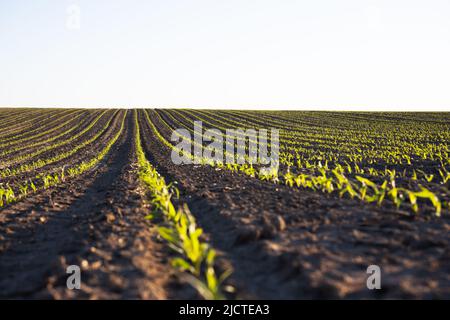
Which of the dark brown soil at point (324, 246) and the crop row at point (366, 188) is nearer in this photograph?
the dark brown soil at point (324, 246)

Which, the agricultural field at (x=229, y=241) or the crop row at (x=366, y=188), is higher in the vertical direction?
the crop row at (x=366, y=188)

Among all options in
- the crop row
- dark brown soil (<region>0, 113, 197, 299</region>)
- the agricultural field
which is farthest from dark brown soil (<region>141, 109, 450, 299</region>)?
dark brown soil (<region>0, 113, 197, 299</region>)

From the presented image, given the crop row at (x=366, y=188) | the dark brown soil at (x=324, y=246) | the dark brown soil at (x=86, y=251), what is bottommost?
the dark brown soil at (x=86, y=251)

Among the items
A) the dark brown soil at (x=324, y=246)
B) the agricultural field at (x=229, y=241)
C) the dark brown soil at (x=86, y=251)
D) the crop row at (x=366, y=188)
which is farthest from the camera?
the crop row at (x=366, y=188)

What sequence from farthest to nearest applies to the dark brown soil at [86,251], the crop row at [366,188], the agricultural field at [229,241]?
the crop row at [366,188]
the dark brown soil at [86,251]
the agricultural field at [229,241]

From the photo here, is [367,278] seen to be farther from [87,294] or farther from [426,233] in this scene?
[87,294]

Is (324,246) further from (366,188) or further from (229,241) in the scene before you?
(366,188)

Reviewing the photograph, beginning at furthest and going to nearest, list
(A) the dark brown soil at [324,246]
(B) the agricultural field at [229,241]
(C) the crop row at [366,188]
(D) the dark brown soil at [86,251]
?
(C) the crop row at [366,188] < (D) the dark brown soil at [86,251] < (B) the agricultural field at [229,241] < (A) the dark brown soil at [324,246]

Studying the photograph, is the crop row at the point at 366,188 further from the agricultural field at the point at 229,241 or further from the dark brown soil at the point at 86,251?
the dark brown soil at the point at 86,251

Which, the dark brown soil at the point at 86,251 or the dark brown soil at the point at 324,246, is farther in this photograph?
the dark brown soil at the point at 86,251

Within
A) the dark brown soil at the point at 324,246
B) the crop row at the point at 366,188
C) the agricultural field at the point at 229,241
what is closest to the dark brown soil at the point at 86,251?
the agricultural field at the point at 229,241

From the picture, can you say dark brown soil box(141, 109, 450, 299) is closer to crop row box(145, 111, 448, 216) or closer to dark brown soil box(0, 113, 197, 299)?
crop row box(145, 111, 448, 216)

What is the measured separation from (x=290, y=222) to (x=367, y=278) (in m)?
1.73
